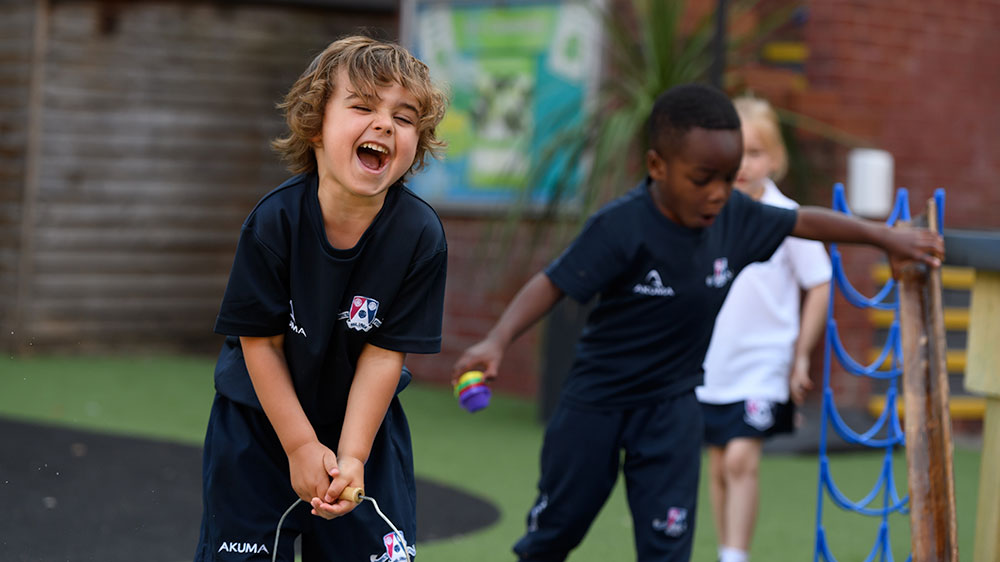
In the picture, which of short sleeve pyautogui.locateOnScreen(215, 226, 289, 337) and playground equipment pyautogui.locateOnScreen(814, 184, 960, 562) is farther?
playground equipment pyautogui.locateOnScreen(814, 184, 960, 562)

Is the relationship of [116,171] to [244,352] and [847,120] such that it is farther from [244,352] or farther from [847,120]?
A: [244,352]

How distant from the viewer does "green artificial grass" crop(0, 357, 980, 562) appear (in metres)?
5.08

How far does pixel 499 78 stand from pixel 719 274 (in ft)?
18.2

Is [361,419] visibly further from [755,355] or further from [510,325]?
[755,355]

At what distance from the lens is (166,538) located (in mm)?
4844

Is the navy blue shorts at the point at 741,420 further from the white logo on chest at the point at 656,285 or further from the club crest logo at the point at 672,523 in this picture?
the white logo on chest at the point at 656,285

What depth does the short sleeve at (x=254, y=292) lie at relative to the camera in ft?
8.84

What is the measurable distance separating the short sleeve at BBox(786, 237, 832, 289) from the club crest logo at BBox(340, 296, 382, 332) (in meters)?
2.33

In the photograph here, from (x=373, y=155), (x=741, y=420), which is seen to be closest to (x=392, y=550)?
(x=373, y=155)

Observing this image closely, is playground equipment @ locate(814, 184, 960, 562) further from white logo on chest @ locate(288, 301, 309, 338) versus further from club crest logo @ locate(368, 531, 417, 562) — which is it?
white logo on chest @ locate(288, 301, 309, 338)

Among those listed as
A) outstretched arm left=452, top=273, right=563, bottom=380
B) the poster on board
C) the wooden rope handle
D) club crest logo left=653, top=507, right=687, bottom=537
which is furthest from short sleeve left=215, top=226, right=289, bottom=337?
the poster on board

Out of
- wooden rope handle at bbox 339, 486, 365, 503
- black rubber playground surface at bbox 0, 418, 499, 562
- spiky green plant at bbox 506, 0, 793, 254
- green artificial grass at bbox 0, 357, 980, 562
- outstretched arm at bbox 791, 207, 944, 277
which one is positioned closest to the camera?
wooden rope handle at bbox 339, 486, 365, 503

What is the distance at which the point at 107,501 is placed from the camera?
17.6 ft

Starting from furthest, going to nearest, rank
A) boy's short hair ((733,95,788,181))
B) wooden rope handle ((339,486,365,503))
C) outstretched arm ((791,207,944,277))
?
boy's short hair ((733,95,788,181)) < outstretched arm ((791,207,944,277)) < wooden rope handle ((339,486,365,503))
